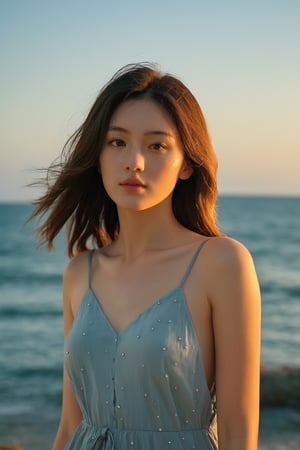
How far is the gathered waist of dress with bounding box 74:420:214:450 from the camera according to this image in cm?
257

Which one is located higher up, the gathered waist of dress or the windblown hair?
the windblown hair

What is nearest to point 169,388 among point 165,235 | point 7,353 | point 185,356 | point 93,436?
point 185,356

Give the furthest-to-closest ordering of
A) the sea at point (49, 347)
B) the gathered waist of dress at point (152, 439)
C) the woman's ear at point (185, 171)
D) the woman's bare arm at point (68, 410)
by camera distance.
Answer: the sea at point (49, 347), the woman's bare arm at point (68, 410), the woman's ear at point (185, 171), the gathered waist of dress at point (152, 439)

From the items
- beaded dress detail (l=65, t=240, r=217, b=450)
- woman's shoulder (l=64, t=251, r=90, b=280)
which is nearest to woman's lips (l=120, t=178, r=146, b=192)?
beaded dress detail (l=65, t=240, r=217, b=450)

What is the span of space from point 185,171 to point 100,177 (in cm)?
37

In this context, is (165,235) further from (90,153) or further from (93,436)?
(93,436)

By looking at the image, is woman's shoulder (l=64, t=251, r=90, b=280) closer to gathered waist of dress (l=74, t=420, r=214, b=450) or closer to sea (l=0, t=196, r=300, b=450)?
sea (l=0, t=196, r=300, b=450)

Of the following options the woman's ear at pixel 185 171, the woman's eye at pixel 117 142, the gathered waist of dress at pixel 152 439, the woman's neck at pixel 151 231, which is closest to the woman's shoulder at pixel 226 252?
the woman's neck at pixel 151 231

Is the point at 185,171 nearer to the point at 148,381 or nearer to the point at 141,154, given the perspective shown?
the point at 141,154

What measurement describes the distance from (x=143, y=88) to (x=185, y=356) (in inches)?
33.6

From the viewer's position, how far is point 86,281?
9.64ft

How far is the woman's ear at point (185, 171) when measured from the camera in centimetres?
280

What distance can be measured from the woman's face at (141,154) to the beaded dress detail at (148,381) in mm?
246

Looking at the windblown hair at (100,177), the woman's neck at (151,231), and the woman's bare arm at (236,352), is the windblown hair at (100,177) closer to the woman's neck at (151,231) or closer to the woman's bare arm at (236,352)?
the woman's neck at (151,231)
